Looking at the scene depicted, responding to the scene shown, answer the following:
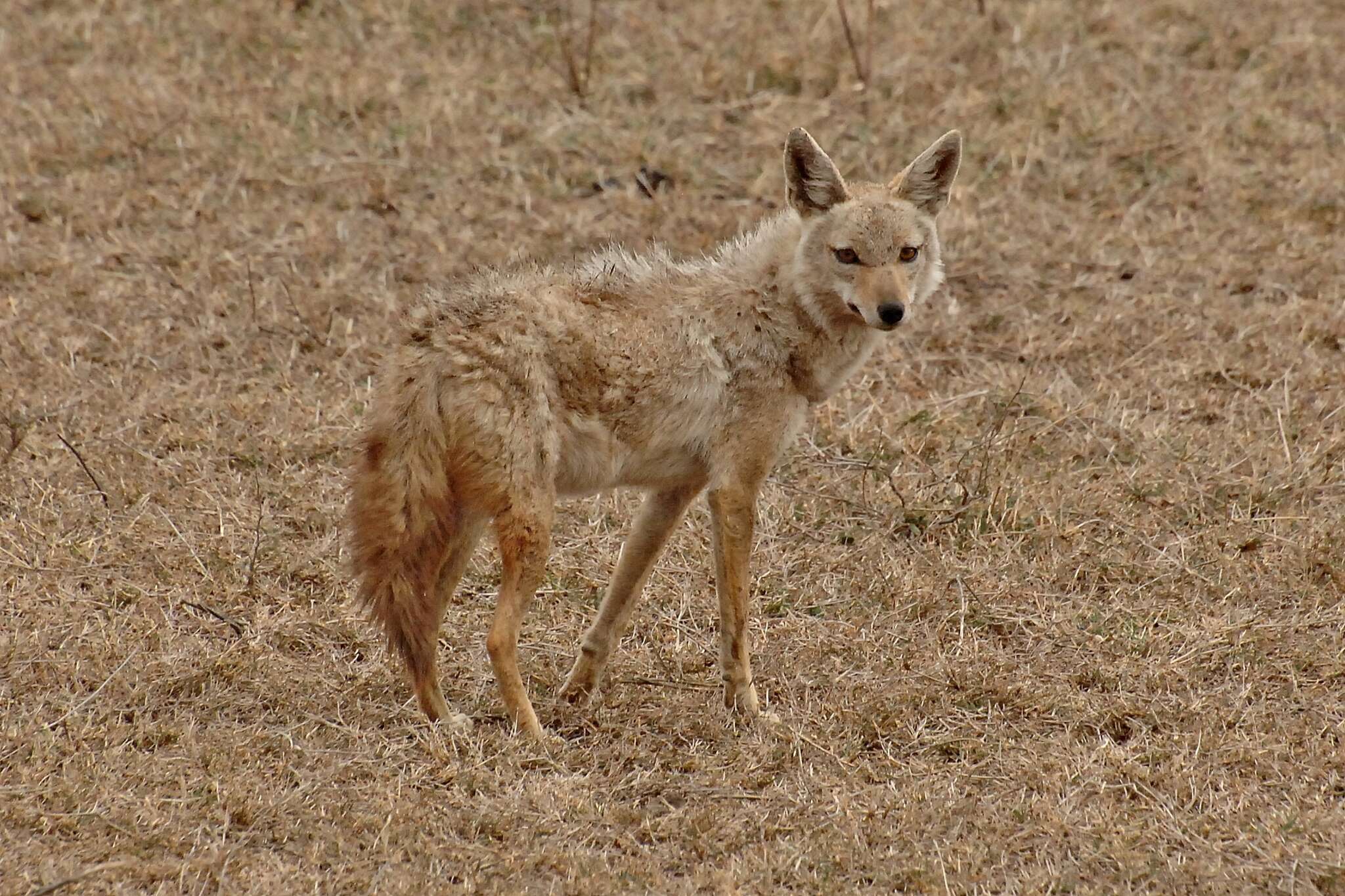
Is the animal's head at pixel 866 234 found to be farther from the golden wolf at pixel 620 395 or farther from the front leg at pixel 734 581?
the front leg at pixel 734 581

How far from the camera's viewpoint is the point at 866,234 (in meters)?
6.52

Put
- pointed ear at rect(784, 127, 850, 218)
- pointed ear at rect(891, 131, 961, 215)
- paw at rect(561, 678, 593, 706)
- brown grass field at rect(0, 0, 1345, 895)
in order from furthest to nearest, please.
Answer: pointed ear at rect(891, 131, 961, 215) → pointed ear at rect(784, 127, 850, 218) → paw at rect(561, 678, 593, 706) → brown grass field at rect(0, 0, 1345, 895)

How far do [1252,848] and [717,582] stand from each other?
7.43 ft

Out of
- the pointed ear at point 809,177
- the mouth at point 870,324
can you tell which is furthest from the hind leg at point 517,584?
the pointed ear at point 809,177

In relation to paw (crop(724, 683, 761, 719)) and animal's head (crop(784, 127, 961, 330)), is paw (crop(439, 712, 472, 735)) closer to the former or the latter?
paw (crop(724, 683, 761, 719))

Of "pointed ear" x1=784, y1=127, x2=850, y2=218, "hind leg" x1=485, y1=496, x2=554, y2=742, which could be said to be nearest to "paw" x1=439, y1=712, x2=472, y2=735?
"hind leg" x1=485, y1=496, x2=554, y2=742

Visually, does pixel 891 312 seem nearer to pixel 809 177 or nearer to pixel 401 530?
pixel 809 177

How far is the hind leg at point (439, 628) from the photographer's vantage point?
601cm

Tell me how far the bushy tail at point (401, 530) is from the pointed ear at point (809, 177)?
1.93 m

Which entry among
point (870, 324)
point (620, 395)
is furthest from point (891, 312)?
point (620, 395)

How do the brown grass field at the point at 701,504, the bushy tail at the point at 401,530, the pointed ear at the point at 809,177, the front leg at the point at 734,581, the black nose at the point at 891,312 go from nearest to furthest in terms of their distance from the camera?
the brown grass field at the point at 701,504 → the bushy tail at the point at 401,530 → the black nose at the point at 891,312 → the front leg at the point at 734,581 → the pointed ear at the point at 809,177

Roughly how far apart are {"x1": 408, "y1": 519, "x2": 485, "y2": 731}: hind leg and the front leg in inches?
37.7

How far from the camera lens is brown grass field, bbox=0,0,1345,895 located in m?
5.47

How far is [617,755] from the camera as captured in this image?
6.06 m
